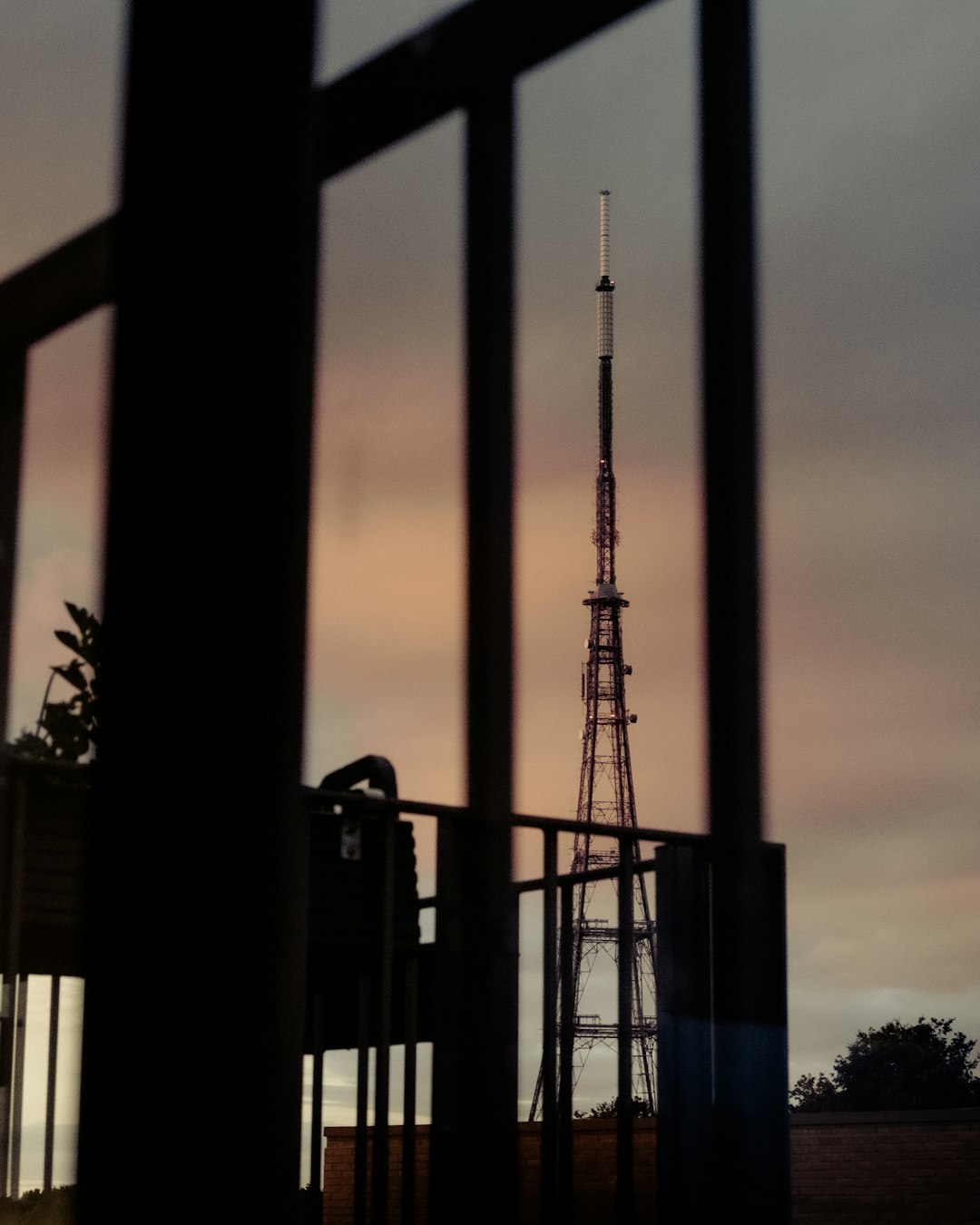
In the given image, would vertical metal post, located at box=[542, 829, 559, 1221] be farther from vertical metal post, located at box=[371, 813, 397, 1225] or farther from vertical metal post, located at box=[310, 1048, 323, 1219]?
vertical metal post, located at box=[310, 1048, 323, 1219]

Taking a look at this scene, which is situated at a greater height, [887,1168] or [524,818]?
[524,818]

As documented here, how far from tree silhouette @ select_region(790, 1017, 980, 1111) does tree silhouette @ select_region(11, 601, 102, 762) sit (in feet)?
93.1

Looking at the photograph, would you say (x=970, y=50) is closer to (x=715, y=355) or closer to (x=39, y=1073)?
(x=715, y=355)

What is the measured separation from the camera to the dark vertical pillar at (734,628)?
3.97 feet

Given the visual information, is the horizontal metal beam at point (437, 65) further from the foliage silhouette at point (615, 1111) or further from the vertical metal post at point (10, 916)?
the foliage silhouette at point (615, 1111)

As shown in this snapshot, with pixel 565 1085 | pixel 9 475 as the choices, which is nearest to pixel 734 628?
pixel 565 1085

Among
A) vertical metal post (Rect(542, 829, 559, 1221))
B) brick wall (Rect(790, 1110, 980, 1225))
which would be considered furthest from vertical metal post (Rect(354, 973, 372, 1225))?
brick wall (Rect(790, 1110, 980, 1225))

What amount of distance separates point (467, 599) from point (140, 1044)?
62 cm

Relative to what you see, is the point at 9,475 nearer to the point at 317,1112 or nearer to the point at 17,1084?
the point at 17,1084

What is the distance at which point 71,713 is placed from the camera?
7.41 feet

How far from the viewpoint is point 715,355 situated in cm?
125

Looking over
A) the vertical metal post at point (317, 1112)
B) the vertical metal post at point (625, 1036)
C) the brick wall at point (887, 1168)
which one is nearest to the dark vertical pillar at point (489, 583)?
the vertical metal post at point (625, 1036)

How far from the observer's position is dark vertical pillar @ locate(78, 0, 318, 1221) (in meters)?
1.08

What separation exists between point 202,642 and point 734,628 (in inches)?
16.0
